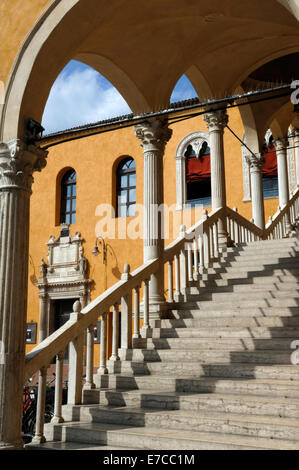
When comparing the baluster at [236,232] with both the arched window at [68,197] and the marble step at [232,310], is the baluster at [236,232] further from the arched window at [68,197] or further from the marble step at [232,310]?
the arched window at [68,197]

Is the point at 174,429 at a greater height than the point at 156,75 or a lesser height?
lesser

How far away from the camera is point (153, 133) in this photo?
312 inches

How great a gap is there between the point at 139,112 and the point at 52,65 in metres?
2.78

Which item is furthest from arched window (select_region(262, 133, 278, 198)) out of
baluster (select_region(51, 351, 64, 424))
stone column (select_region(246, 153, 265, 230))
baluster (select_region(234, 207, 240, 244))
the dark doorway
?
baluster (select_region(51, 351, 64, 424))

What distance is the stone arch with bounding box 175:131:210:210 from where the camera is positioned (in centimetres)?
1667

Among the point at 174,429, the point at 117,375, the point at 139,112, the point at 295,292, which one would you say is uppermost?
the point at 139,112

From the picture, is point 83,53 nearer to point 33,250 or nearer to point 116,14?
point 116,14

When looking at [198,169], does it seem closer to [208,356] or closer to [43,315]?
[43,315]

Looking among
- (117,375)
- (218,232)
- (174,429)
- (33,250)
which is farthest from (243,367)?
(33,250)

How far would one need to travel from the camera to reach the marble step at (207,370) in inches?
201

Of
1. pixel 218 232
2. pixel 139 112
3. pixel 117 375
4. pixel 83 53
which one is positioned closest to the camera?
pixel 117 375

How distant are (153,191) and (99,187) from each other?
10.9m

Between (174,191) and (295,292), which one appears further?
(174,191)

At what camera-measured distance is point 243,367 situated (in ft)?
17.7
